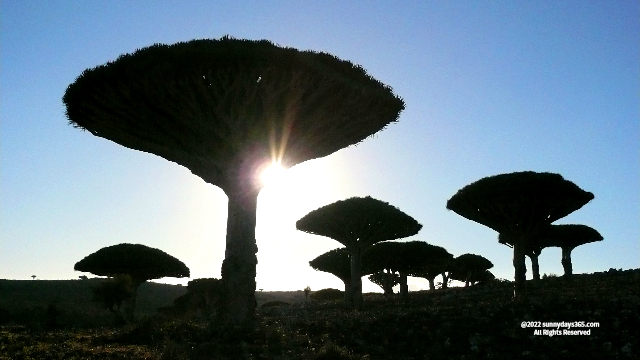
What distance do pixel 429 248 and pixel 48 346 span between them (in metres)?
37.7

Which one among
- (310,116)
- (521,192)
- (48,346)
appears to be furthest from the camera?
(521,192)

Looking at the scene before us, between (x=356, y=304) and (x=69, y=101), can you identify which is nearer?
(x=69, y=101)

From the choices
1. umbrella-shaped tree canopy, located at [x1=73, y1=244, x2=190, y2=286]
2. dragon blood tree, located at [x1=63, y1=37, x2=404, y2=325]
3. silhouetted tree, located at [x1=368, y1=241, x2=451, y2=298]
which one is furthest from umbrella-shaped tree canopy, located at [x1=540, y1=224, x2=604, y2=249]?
dragon blood tree, located at [x1=63, y1=37, x2=404, y2=325]

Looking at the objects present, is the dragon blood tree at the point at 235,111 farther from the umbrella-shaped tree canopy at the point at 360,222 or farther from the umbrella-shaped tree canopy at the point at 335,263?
the umbrella-shaped tree canopy at the point at 335,263

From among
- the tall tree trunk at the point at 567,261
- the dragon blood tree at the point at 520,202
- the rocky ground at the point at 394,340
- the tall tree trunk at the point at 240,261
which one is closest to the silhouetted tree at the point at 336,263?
the tall tree trunk at the point at 567,261

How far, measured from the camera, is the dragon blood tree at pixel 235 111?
41.7 ft

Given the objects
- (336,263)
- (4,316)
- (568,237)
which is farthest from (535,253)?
(4,316)

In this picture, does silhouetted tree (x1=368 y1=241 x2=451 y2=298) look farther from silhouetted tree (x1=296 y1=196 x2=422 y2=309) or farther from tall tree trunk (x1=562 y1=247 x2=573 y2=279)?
silhouetted tree (x1=296 y1=196 x2=422 y2=309)

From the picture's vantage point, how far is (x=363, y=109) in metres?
14.4

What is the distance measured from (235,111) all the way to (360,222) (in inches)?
805

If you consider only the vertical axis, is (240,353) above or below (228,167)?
below

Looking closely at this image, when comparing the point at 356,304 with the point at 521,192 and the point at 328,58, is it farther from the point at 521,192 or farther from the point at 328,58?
the point at 328,58

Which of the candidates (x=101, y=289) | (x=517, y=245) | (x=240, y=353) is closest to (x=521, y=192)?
(x=517, y=245)

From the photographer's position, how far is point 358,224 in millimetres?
32812
